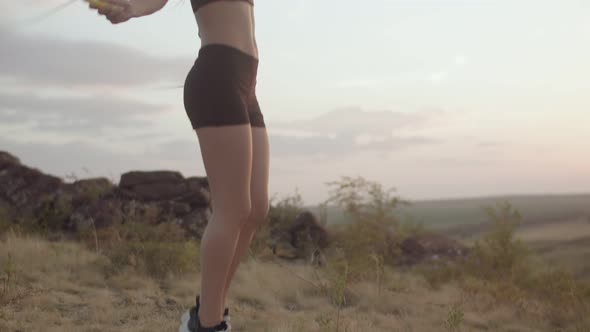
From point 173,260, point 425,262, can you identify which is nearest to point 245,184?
point 173,260

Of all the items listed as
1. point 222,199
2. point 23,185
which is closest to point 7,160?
point 23,185

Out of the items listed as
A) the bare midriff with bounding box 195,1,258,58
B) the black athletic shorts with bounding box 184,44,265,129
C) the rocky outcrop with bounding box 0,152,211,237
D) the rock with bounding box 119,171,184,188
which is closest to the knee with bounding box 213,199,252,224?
the black athletic shorts with bounding box 184,44,265,129

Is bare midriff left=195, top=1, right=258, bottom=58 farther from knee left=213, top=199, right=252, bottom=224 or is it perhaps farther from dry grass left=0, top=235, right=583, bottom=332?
dry grass left=0, top=235, right=583, bottom=332

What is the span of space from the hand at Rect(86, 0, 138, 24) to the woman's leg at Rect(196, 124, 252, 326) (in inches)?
23.5

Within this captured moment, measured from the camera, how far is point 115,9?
252 centimetres

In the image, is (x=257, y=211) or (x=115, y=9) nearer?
(x=115, y=9)

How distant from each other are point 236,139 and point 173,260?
3.88 m

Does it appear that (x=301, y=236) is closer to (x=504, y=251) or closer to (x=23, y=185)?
(x=504, y=251)

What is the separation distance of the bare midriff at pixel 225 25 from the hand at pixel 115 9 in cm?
29

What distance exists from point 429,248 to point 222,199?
9373 millimetres

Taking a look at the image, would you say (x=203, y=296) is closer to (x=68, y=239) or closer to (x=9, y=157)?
(x=68, y=239)

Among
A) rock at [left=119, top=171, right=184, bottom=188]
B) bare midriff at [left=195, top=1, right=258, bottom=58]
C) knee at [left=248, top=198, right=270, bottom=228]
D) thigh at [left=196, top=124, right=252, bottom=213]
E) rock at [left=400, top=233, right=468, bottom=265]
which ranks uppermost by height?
bare midriff at [left=195, top=1, right=258, bottom=58]

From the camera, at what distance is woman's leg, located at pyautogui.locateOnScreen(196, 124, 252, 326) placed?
2475mm

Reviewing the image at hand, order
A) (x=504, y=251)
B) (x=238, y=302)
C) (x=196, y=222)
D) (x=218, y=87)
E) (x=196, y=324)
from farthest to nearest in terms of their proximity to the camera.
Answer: (x=196, y=222), (x=504, y=251), (x=238, y=302), (x=196, y=324), (x=218, y=87)
